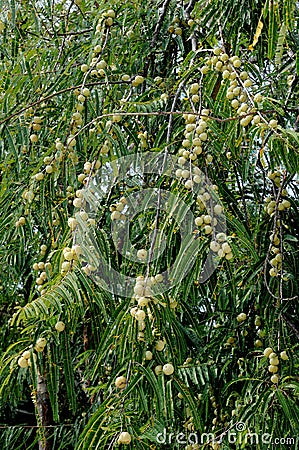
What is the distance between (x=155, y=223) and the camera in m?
1.17

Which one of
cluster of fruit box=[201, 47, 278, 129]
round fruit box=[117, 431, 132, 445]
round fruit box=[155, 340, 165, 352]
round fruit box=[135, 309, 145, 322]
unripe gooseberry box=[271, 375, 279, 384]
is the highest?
cluster of fruit box=[201, 47, 278, 129]

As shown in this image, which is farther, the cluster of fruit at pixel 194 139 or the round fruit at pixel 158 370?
the cluster of fruit at pixel 194 139

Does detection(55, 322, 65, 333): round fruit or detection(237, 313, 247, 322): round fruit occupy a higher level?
detection(55, 322, 65, 333): round fruit

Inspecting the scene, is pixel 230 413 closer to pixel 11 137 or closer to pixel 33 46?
pixel 11 137

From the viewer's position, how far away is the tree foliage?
42.5 inches

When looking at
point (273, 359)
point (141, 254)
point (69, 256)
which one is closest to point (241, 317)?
point (273, 359)

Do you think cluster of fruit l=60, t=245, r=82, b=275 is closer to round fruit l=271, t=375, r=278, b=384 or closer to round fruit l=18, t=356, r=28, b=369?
round fruit l=18, t=356, r=28, b=369

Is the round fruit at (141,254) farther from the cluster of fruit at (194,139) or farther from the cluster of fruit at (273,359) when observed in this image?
the cluster of fruit at (273,359)

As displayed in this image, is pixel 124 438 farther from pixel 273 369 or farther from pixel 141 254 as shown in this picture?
pixel 273 369

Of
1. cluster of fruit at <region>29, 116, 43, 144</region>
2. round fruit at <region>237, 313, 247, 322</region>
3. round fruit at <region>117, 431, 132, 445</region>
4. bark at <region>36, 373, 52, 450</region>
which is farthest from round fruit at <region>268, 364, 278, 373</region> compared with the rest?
bark at <region>36, 373, 52, 450</region>

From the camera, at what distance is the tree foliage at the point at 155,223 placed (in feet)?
3.54

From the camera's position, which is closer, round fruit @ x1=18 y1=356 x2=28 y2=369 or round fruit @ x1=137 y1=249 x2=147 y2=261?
round fruit @ x1=18 y1=356 x2=28 y2=369

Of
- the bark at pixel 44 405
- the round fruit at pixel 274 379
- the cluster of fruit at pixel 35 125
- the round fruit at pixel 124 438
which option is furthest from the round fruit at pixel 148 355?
the bark at pixel 44 405

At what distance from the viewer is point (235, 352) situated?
5.27 ft
